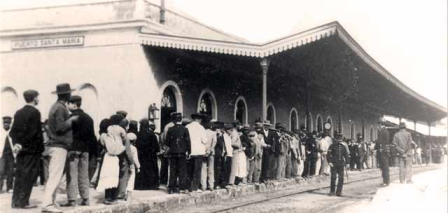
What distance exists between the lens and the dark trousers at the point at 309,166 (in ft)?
57.8

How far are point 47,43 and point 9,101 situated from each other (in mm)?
2051

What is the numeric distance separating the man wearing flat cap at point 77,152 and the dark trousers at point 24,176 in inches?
19.8

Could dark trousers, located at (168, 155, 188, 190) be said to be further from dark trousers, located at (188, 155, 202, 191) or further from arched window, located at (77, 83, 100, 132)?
arched window, located at (77, 83, 100, 132)

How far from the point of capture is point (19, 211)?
7625mm

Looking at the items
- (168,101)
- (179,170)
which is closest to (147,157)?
(179,170)

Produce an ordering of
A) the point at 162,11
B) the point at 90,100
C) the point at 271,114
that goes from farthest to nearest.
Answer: the point at 271,114 < the point at 162,11 < the point at 90,100

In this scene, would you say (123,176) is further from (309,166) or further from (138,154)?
(309,166)

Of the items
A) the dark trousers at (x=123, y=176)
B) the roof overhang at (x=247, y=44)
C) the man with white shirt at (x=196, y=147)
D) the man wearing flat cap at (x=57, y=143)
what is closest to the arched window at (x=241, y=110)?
the roof overhang at (x=247, y=44)

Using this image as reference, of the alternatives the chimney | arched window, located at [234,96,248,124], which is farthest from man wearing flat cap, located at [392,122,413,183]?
the chimney

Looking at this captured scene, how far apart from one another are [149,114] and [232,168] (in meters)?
2.87

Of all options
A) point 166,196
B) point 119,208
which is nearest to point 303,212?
point 166,196

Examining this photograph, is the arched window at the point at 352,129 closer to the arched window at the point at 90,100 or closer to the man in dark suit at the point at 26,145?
the arched window at the point at 90,100

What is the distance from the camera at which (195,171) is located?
11289 mm

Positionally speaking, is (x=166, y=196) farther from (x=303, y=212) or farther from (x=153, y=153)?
(x=303, y=212)
